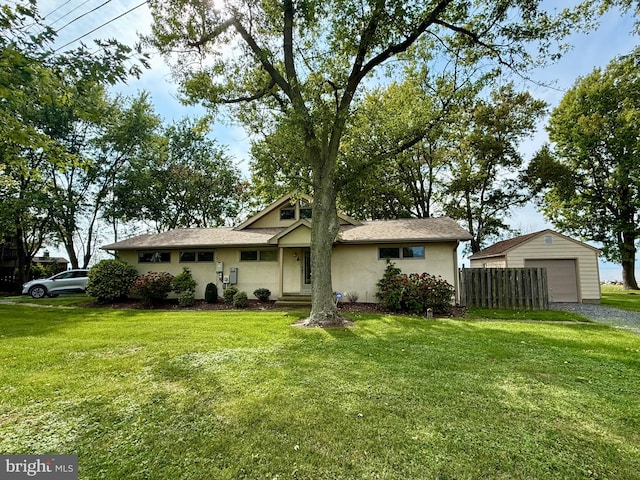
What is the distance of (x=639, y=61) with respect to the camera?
280 inches

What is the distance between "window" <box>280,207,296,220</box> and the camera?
16125 mm

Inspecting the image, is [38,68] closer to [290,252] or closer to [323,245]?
[323,245]

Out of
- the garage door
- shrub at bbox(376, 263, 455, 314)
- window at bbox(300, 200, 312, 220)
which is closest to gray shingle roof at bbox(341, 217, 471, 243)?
shrub at bbox(376, 263, 455, 314)

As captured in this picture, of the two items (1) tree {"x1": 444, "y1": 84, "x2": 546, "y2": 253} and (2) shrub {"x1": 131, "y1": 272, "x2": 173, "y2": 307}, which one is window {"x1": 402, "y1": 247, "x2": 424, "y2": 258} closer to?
(2) shrub {"x1": 131, "y1": 272, "x2": 173, "y2": 307}

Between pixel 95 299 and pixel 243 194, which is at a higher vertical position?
pixel 243 194

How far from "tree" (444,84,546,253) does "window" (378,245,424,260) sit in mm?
11811

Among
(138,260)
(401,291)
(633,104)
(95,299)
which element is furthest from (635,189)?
(95,299)

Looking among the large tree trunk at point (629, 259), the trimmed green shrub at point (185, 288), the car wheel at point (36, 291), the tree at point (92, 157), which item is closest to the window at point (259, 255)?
the trimmed green shrub at point (185, 288)

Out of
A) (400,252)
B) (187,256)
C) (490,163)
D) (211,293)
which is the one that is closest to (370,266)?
(400,252)

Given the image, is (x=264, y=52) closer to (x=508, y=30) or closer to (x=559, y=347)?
(x=508, y=30)

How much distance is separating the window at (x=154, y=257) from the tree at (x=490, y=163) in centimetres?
1890

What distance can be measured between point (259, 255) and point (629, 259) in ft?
77.4

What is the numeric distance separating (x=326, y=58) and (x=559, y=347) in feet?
34.3

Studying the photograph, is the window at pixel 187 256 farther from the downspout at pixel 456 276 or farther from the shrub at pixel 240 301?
the downspout at pixel 456 276
